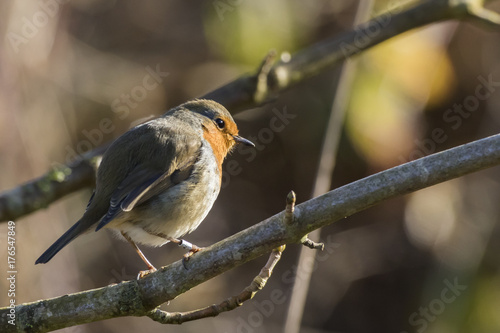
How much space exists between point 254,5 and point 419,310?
9.80 ft

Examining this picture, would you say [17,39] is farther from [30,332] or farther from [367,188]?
[367,188]

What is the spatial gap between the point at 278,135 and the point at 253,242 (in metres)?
3.60

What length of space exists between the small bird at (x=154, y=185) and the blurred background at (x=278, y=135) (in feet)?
5.20

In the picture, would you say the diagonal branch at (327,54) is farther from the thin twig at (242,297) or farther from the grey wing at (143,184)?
the thin twig at (242,297)

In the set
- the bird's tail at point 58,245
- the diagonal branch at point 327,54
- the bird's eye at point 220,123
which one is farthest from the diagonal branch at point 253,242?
the bird's eye at point 220,123

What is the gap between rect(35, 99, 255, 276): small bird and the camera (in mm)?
3387

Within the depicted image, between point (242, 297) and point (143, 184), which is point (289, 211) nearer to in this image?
point (242, 297)

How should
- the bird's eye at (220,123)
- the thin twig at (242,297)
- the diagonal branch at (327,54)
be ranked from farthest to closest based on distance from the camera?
the bird's eye at (220,123) < the diagonal branch at (327,54) < the thin twig at (242,297)

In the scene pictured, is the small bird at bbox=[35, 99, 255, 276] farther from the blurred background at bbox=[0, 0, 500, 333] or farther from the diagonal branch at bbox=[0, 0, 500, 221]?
the blurred background at bbox=[0, 0, 500, 333]

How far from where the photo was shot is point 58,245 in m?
3.04

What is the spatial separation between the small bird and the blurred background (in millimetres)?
1584

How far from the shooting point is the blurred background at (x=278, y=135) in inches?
196

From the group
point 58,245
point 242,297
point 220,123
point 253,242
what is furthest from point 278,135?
point 253,242

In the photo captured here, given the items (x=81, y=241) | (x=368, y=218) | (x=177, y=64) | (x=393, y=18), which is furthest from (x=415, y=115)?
(x=81, y=241)
